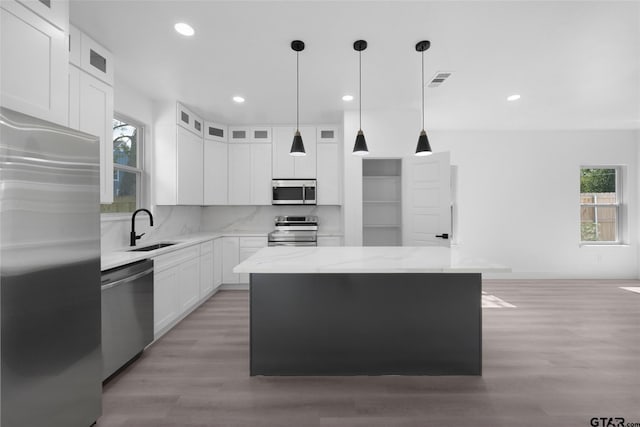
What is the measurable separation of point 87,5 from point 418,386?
355cm

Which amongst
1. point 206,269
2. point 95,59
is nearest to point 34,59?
point 95,59

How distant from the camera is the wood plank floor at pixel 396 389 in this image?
6.06ft

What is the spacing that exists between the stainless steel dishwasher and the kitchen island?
963 millimetres

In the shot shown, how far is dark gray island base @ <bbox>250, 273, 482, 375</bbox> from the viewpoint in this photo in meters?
2.28

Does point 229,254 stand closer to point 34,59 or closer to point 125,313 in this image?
point 125,313

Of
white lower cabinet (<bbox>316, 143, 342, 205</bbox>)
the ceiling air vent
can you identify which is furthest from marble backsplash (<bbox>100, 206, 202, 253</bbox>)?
the ceiling air vent

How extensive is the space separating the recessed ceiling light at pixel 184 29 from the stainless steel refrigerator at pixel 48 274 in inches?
48.5

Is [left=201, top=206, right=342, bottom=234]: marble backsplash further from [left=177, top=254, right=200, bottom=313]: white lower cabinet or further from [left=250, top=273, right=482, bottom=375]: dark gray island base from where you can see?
[left=250, top=273, right=482, bottom=375]: dark gray island base

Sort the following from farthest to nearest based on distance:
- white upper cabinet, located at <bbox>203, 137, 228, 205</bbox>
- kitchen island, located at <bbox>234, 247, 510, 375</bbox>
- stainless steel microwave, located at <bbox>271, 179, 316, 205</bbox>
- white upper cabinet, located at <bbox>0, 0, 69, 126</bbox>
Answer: stainless steel microwave, located at <bbox>271, 179, 316, 205</bbox> < white upper cabinet, located at <bbox>203, 137, 228, 205</bbox> < kitchen island, located at <bbox>234, 247, 510, 375</bbox> < white upper cabinet, located at <bbox>0, 0, 69, 126</bbox>

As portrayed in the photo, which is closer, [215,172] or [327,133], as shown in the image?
[215,172]

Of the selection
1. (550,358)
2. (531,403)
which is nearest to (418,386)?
(531,403)

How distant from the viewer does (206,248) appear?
414cm

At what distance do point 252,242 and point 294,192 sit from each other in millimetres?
1034

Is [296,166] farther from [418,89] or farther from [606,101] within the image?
[606,101]
